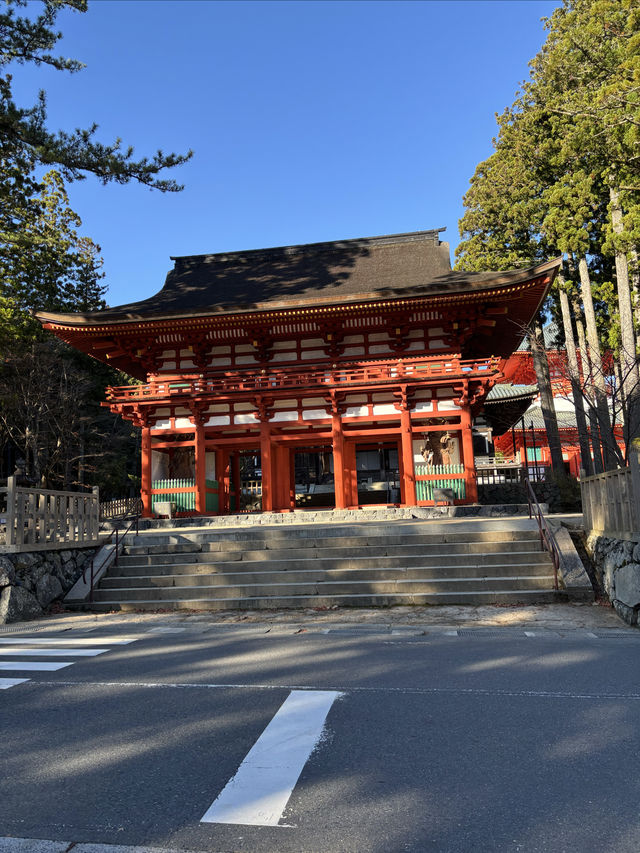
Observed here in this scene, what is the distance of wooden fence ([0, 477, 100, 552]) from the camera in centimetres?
883

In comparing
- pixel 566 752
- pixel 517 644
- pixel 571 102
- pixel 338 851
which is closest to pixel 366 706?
pixel 566 752

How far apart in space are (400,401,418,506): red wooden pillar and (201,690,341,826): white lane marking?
12418 millimetres

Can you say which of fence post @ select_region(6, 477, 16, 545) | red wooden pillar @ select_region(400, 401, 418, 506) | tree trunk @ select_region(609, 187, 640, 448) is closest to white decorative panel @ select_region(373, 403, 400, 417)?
red wooden pillar @ select_region(400, 401, 418, 506)

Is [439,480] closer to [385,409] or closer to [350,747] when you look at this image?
[385,409]

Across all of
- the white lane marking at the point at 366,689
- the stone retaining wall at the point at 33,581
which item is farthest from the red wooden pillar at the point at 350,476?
the white lane marking at the point at 366,689

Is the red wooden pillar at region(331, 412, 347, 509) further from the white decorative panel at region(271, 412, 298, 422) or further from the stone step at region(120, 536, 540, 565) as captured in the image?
the stone step at region(120, 536, 540, 565)

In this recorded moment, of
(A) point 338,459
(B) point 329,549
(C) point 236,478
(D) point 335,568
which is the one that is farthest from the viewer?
(C) point 236,478

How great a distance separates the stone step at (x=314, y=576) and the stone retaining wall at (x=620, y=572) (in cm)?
80

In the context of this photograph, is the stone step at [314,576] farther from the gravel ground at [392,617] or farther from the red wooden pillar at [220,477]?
the red wooden pillar at [220,477]

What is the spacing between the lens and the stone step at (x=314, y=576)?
888cm

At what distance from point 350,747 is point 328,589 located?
5599 mm

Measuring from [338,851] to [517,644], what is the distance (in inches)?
159

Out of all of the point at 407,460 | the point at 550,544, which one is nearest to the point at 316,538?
the point at 550,544

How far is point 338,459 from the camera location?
1677 cm
